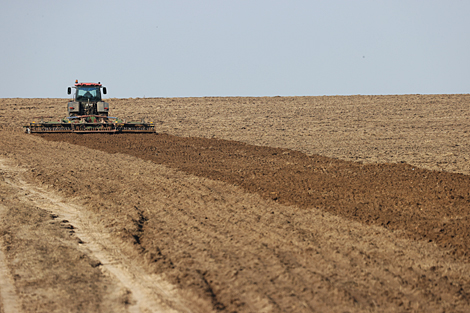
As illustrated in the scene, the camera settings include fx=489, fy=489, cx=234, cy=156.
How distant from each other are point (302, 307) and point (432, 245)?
304 cm

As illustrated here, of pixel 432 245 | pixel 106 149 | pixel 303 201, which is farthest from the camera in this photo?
pixel 106 149

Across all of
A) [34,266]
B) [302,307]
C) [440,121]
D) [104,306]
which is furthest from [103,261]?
[440,121]

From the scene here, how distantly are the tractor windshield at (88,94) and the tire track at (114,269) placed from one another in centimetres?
1685

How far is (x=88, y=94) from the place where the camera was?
25.6 metres

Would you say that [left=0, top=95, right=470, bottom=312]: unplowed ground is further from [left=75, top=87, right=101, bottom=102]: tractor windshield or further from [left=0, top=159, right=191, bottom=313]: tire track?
[left=75, top=87, right=101, bottom=102]: tractor windshield

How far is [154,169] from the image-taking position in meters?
13.6

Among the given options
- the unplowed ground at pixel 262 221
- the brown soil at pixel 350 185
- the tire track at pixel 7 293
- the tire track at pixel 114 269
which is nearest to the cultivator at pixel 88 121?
the unplowed ground at pixel 262 221

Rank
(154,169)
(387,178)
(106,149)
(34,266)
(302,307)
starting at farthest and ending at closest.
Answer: (106,149), (154,169), (387,178), (34,266), (302,307)

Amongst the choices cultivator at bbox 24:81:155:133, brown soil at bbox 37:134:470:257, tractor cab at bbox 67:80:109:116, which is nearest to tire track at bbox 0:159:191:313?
brown soil at bbox 37:134:470:257

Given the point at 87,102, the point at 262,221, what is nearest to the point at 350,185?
the point at 262,221

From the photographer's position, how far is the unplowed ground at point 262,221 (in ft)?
16.6

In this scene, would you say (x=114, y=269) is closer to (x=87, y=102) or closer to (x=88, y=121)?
(x=88, y=121)

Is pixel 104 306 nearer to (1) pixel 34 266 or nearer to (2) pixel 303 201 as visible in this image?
(1) pixel 34 266

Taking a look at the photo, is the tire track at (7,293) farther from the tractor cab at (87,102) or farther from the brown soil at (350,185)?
the tractor cab at (87,102)
